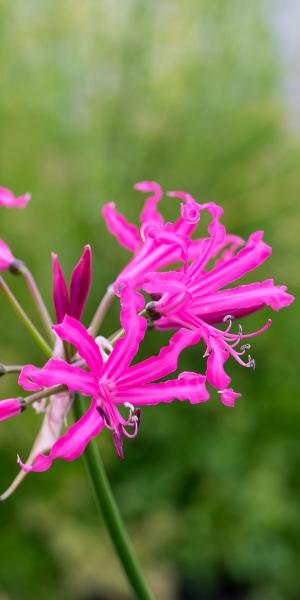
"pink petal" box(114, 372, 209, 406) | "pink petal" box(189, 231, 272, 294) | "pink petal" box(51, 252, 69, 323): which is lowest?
"pink petal" box(114, 372, 209, 406)

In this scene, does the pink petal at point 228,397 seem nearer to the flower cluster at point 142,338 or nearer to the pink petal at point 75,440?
the flower cluster at point 142,338

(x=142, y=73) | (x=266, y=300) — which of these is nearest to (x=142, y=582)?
(x=266, y=300)

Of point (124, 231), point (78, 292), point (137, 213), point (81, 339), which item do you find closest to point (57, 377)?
point (81, 339)

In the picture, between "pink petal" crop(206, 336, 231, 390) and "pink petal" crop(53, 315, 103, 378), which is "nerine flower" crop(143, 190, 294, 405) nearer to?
"pink petal" crop(206, 336, 231, 390)

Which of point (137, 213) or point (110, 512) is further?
point (137, 213)

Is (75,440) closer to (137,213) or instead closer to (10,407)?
(10,407)

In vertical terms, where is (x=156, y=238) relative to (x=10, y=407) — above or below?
above

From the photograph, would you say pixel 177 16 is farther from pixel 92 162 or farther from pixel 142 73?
pixel 92 162

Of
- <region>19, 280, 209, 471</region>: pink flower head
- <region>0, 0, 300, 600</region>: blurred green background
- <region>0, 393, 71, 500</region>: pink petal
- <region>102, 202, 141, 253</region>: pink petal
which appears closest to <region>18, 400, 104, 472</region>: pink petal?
<region>19, 280, 209, 471</region>: pink flower head
